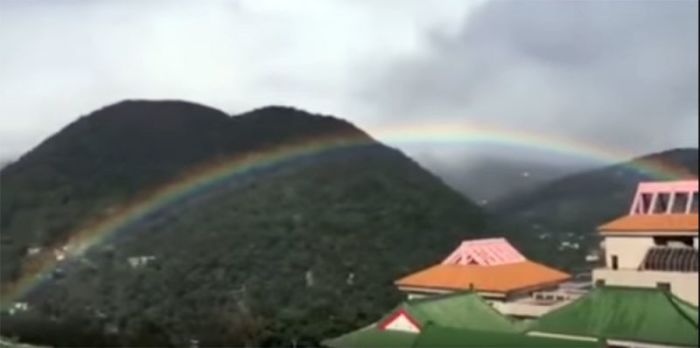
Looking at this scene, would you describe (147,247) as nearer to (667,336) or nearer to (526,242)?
(526,242)

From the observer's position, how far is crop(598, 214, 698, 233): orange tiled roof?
5.05 metres

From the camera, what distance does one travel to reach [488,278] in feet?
17.7

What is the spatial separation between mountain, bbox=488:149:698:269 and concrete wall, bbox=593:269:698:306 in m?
0.94

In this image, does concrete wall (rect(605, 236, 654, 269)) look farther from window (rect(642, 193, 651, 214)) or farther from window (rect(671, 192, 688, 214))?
window (rect(642, 193, 651, 214))

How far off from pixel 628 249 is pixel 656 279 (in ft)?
1.80

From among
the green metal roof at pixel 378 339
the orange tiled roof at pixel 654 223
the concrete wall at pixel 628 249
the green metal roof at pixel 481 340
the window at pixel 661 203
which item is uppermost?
the window at pixel 661 203

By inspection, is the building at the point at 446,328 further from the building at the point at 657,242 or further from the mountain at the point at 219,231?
the mountain at the point at 219,231

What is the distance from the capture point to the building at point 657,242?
4.90 m

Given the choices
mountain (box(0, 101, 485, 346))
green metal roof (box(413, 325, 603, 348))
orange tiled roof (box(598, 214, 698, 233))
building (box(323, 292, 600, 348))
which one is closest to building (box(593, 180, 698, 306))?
orange tiled roof (box(598, 214, 698, 233))

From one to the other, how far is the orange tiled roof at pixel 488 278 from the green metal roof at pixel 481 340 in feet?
4.15

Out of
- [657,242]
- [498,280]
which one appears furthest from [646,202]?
[498,280]

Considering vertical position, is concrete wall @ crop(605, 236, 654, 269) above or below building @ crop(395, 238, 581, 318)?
above

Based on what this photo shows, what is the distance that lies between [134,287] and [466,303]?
7367 mm

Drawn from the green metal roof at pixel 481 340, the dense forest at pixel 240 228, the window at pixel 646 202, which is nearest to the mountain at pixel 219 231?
the dense forest at pixel 240 228
